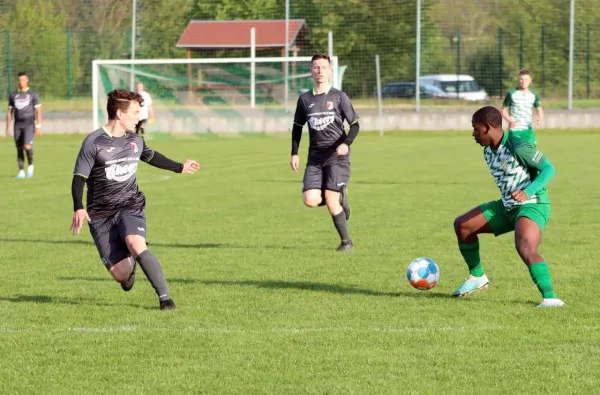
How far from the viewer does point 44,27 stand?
38.1 metres

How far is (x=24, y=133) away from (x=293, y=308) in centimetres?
1495

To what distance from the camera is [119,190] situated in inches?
324

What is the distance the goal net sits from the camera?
3284 cm

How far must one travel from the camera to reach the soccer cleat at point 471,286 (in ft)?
27.6

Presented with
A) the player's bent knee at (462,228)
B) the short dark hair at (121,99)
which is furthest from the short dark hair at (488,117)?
the short dark hair at (121,99)

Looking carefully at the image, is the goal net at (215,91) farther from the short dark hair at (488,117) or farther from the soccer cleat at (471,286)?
the short dark hair at (488,117)

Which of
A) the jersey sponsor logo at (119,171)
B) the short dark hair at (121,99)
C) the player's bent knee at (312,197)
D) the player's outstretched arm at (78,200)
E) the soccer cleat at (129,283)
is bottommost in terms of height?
the soccer cleat at (129,283)

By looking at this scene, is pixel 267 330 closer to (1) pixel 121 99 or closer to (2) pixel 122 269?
(2) pixel 122 269

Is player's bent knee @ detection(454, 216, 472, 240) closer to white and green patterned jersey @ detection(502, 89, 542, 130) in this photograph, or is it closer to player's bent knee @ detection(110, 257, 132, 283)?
player's bent knee @ detection(110, 257, 132, 283)

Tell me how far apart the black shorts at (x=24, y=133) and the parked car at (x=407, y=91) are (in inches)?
680

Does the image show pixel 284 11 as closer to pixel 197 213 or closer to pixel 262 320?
pixel 197 213

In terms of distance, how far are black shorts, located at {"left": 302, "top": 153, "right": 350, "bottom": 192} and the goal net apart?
2097cm

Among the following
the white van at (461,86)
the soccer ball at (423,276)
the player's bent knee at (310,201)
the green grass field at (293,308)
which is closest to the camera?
the green grass field at (293,308)

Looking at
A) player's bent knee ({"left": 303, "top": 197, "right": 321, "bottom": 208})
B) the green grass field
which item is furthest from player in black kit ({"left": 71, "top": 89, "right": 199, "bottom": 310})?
player's bent knee ({"left": 303, "top": 197, "right": 321, "bottom": 208})
